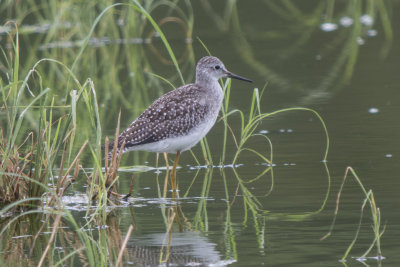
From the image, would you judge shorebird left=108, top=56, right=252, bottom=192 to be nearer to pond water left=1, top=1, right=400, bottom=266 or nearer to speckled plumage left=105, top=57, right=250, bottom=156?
speckled plumage left=105, top=57, right=250, bottom=156

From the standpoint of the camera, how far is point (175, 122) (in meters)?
9.13

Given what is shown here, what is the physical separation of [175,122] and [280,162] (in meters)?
1.30

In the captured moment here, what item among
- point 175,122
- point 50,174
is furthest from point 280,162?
point 50,174

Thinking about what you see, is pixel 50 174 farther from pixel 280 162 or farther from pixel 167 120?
pixel 280 162

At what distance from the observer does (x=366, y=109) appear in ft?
39.3

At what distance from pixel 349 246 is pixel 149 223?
6.17 feet

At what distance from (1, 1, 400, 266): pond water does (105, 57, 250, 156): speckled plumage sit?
0.42 meters

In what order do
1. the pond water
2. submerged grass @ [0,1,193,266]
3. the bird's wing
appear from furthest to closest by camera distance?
the bird's wing < submerged grass @ [0,1,193,266] < the pond water

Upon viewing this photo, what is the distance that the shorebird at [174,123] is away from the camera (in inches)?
353

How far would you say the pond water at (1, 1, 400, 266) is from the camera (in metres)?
6.77

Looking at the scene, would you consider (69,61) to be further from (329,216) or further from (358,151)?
(329,216)

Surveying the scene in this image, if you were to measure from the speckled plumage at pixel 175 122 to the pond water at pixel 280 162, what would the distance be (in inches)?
16.5

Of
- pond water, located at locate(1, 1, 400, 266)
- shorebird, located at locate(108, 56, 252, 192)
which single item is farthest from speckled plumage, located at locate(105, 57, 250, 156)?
pond water, located at locate(1, 1, 400, 266)

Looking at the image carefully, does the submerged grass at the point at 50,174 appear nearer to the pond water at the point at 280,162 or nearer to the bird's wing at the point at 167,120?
the pond water at the point at 280,162
